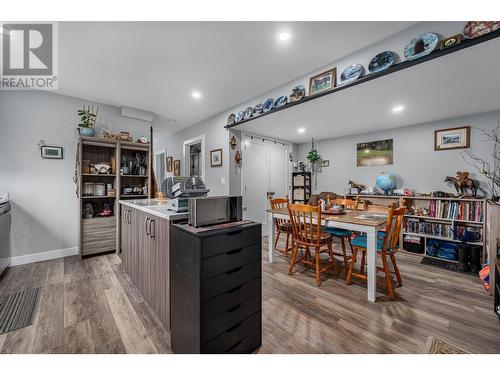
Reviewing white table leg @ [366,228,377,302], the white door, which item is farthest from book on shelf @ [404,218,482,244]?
the white door

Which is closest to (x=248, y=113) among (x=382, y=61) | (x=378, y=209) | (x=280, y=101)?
(x=280, y=101)

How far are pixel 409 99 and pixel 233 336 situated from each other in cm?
323

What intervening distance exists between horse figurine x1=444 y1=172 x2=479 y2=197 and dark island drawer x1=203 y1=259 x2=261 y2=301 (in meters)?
3.54

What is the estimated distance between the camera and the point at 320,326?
1.61 m

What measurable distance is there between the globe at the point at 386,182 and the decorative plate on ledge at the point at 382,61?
238 cm

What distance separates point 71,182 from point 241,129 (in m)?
3.00

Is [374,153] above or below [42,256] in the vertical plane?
above

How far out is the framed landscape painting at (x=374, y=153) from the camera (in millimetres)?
3943

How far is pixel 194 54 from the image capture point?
2.20 metres

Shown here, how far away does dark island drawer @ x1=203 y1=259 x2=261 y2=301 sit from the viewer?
110 centimetres

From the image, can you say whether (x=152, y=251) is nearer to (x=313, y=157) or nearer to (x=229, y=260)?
(x=229, y=260)

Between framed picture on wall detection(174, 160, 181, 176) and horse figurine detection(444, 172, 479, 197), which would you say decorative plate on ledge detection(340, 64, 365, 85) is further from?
framed picture on wall detection(174, 160, 181, 176)

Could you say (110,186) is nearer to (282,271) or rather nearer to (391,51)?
(282,271)
